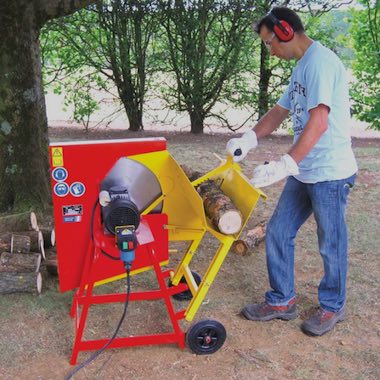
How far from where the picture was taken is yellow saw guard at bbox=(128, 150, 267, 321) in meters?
3.03

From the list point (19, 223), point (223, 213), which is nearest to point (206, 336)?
point (223, 213)

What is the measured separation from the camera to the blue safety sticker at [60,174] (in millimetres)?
2930

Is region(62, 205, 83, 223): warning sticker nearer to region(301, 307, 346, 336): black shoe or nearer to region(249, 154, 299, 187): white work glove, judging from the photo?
region(249, 154, 299, 187): white work glove

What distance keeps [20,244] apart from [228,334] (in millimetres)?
1646

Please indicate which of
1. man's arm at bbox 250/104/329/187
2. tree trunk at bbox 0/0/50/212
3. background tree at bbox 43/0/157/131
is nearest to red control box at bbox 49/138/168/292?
man's arm at bbox 250/104/329/187

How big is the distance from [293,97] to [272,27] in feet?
1.48

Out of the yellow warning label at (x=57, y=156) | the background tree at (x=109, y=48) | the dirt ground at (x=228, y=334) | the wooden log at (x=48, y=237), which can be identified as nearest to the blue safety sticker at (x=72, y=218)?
the yellow warning label at (x=57, y=156)

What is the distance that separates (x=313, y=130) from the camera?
110 inches

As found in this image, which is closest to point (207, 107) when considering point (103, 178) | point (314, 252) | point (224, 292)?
point (314, 252)

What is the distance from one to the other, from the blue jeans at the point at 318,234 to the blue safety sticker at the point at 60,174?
1.38 m

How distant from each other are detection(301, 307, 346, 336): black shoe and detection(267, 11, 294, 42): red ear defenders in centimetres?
175

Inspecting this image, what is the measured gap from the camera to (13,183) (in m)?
4.38

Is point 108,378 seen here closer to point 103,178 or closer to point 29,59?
point 103,178

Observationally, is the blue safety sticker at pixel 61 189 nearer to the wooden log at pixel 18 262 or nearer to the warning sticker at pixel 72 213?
the warning sticker at pixel 72 213
